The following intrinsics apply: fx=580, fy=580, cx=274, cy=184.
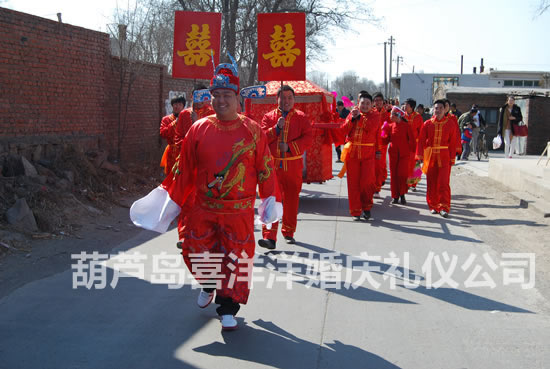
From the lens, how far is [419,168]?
1095 centimetres

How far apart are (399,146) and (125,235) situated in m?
5.32

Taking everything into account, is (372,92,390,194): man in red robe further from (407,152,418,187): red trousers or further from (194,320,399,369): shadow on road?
(194,320,399,369): shadow on road

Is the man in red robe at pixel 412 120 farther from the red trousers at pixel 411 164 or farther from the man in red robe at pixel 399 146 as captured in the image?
the man in red robe at pixel 399 146

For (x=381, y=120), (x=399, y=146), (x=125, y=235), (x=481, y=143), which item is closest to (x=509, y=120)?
(x=481, y=143)

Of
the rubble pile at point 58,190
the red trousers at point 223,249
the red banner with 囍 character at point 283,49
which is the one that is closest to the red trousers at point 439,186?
the red banner with 囍 character at point 283,49

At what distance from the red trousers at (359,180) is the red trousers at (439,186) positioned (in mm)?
1199

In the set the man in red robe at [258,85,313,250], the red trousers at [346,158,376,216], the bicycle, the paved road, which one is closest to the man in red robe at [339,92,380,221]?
the red trousers at [346,158,376,216]

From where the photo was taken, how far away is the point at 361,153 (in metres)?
9.04

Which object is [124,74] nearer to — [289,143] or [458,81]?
[289,143]

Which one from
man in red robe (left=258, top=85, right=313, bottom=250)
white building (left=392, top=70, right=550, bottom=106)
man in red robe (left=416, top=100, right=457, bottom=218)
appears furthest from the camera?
white building (left=392, top=70, right=550, bottom=106)

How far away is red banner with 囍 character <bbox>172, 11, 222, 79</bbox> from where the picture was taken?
7883 mm

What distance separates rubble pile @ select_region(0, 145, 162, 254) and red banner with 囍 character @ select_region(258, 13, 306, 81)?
3339 mm

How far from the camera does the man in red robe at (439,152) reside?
945 cm

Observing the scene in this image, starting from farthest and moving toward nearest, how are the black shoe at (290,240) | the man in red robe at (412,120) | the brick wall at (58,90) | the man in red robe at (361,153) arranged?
the man in red robe at (412,120) < the man in red robe at (361,153) < the brick wall at (58,90) < the black shoe at (290,240)
